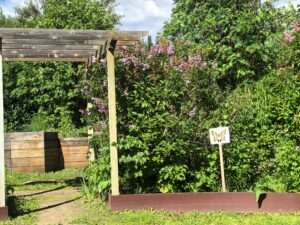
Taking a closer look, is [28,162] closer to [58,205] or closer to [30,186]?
[30,186]

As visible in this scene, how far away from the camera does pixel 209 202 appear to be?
6.10 m

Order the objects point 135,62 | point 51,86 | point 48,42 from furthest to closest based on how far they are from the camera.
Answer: point 51,86 → point 135,62 → point 48,42

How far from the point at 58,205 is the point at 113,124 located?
1.71 metres

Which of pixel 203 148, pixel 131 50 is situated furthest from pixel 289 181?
pixel 131 50

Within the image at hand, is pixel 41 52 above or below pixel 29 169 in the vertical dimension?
above

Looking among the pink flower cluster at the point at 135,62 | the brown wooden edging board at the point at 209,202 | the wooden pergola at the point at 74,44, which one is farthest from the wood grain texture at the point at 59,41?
the brown wooden edging board at the point at 209,202

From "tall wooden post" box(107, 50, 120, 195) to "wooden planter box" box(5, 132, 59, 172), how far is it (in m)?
5.25

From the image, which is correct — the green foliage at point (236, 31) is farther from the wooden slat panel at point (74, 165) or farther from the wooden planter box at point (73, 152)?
the wooden slat panel at point (74, 165)

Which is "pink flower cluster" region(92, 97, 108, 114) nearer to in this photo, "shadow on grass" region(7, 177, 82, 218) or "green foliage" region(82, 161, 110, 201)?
"green foliage" region(82, 161, 110, 201)

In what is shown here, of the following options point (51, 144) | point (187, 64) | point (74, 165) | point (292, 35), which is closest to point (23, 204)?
point (187, 64)

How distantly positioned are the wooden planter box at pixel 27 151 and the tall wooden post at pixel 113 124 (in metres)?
5.25

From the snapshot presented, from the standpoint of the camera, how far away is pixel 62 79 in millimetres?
12922

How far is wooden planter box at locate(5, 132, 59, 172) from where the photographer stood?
11.0 meters

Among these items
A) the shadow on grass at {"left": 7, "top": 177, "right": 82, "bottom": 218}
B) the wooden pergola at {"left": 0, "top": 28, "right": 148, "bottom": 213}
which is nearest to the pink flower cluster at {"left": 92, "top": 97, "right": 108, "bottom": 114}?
the wooden pergola at {"left": 0, "top": 28, "right": 148, "bottom": 213}
